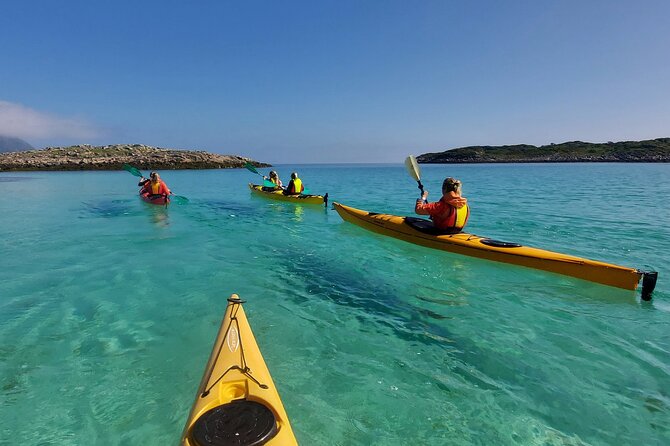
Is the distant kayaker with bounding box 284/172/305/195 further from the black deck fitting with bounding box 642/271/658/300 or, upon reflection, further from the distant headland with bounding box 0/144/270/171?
the distant headland with bounding box 0/144/270/171

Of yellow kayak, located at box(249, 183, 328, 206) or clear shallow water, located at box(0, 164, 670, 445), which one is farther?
yellow kayak, located at box(249, 183, 328, 206)

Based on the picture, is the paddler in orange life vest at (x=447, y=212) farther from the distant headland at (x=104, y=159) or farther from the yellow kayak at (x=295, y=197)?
the distant headland at (x=104, y=159)

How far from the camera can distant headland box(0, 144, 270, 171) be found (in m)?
53.9

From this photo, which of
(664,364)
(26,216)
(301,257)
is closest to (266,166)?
(26,216)

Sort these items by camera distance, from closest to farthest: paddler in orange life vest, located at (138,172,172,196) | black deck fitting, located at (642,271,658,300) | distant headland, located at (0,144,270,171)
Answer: black deck fitting, located at (642,271,658,300) < paddler in orange life vest, located at (138,172,172,196) < distant headland, located at (0,144,270,171)

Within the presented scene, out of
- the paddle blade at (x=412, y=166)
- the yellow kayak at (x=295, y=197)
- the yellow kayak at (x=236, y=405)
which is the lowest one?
the yellow kayak at (x=295, y=197)

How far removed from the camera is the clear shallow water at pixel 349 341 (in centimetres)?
350

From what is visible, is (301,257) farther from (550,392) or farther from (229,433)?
(229,433)

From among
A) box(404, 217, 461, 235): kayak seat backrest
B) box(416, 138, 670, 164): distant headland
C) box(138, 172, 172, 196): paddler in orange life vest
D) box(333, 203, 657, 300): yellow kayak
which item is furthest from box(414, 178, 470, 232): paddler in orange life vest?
box(416, 138, 670, 164): distant headland

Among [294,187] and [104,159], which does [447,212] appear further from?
[104,159]

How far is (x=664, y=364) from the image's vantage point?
433 cm

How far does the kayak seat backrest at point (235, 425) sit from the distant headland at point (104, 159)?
61844 millimetres

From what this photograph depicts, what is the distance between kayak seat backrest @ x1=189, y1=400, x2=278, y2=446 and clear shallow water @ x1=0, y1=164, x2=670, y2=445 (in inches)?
39.4

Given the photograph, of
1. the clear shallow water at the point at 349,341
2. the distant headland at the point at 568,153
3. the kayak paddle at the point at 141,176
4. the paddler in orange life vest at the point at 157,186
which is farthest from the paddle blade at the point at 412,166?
the distant headland at the point at 568,153
